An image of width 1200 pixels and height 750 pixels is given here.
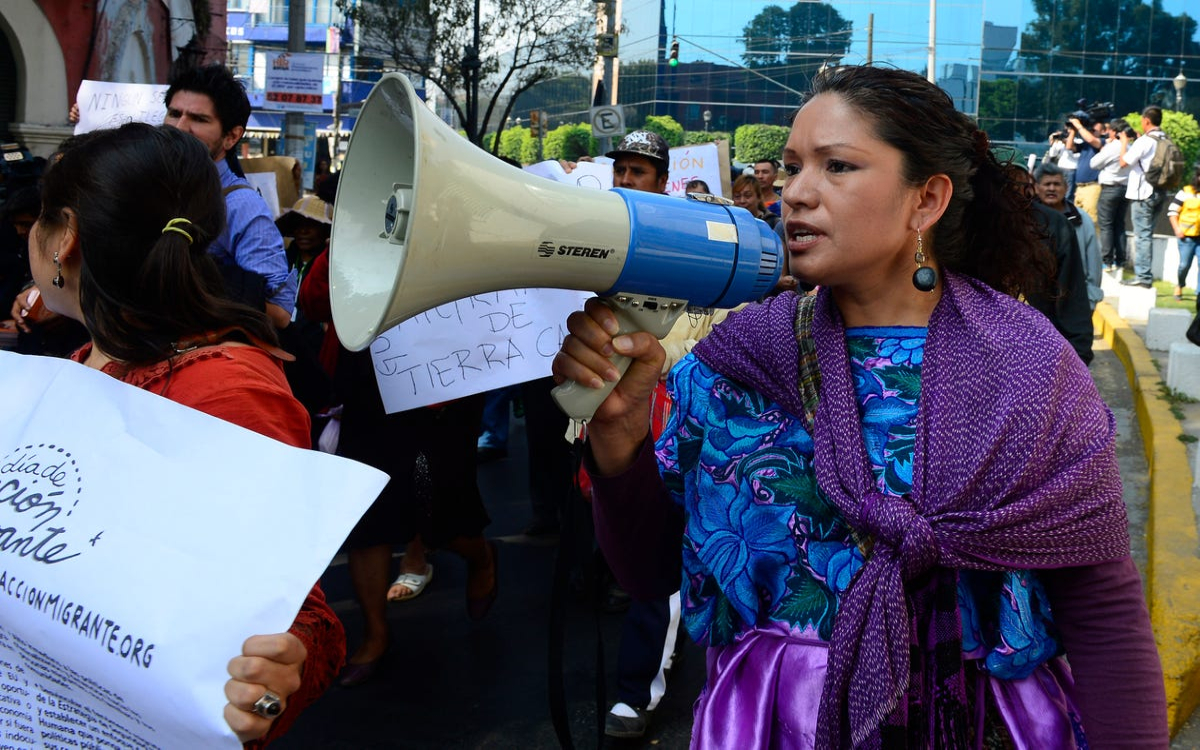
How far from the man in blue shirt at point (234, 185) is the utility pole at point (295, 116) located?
1162 cm

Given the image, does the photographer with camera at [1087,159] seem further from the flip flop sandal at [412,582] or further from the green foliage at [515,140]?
the green foliage at [515,140]

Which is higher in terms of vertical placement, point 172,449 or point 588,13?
point 588,13

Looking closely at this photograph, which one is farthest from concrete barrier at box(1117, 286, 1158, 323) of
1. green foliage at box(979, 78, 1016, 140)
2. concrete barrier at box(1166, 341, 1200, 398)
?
green foliage at box(979, 78, 1016, 140)

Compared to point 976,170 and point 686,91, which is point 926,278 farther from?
point 686,91

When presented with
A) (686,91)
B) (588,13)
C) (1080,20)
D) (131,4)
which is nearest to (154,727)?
(131,4)

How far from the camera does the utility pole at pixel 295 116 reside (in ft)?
49.8

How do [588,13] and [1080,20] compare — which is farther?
[1080,20]

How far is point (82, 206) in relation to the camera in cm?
176

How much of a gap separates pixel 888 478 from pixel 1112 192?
1237cm

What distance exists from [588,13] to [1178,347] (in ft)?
79.2

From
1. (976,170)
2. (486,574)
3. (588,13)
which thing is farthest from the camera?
(588,13)

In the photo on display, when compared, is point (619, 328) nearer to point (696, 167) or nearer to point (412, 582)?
point (412, 582)

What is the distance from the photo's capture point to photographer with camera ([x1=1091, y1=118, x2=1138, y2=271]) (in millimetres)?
12375

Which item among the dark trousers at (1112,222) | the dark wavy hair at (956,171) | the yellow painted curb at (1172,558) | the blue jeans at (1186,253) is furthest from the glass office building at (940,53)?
the dark wavy hair at (956,171)
